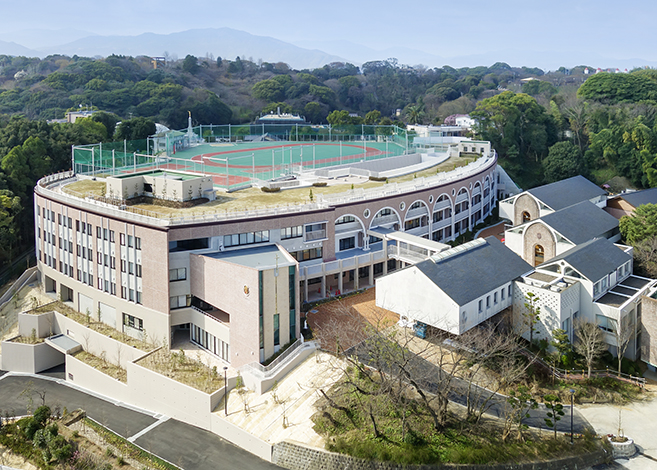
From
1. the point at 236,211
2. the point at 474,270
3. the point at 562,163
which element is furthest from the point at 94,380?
the point at 562,163

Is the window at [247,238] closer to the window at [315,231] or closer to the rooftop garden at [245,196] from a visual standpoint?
the rooftop garden at [245,196]

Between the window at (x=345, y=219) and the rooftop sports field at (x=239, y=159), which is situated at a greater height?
the rooftop sports field at (x=239, y=159)

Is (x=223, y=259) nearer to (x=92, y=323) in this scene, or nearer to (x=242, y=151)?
(x=92, y=323)

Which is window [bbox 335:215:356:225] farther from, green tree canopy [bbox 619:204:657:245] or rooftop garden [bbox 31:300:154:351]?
green tree canopy [bbox 619:204:657:245]

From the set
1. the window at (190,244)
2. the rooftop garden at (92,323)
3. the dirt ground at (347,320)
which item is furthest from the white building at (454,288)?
the rooftop garden at (92,323)

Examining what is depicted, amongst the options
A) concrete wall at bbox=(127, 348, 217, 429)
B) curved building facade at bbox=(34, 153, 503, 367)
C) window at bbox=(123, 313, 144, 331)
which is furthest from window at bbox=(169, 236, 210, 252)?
concrete wall at bbox=(127, 348, 217, 429)

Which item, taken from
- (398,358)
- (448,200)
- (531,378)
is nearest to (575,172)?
(448,200)
